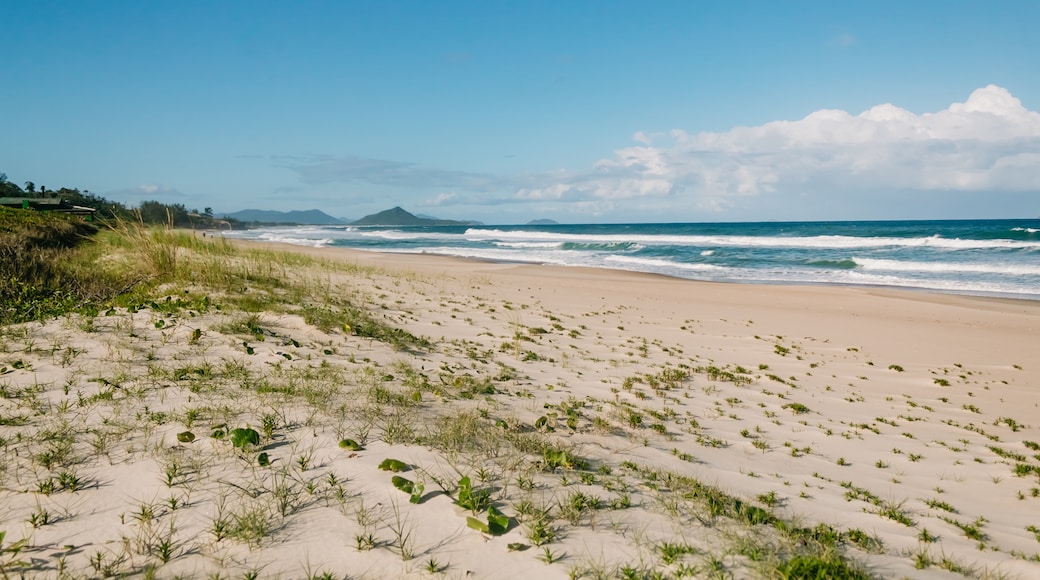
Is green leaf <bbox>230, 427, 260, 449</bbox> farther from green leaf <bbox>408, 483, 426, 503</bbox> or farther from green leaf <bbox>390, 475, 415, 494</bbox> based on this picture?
green leaf <bbox>408, 483, 426, 503</bbox>

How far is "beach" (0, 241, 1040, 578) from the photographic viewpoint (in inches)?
103

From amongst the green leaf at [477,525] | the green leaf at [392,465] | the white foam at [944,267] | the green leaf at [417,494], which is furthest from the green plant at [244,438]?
the white foam at [944,267]

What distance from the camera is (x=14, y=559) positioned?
7.72ft

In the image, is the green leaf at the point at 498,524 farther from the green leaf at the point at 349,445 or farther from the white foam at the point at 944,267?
the white foam at the point at 944,267

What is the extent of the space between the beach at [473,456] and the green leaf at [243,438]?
5cm

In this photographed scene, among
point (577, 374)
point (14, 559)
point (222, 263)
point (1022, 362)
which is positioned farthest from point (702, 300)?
point (14, 559)

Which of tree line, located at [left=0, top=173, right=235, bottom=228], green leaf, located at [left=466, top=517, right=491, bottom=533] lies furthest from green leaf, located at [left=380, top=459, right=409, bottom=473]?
tree line, located at [left=0, top=173, right=235, bottom=228]

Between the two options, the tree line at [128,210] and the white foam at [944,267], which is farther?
the white foam at [944,267]

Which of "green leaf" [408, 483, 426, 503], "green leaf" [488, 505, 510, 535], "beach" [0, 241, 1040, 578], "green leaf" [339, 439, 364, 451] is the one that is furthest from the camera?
"green leaf" [339, 439, 364, 451]

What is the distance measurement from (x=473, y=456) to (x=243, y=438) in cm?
145

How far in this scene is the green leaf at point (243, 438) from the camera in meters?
3.33

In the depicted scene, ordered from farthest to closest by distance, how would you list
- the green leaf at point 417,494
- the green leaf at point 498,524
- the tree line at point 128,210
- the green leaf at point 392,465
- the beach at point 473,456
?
the tree line at point 128,210
the green leaf at point 392,465
the green leaf at point 417,494
the green leaf at point 498,524
the beach at point 473,456

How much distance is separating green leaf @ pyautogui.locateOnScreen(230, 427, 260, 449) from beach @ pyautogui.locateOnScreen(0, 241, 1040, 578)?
0.05 metres

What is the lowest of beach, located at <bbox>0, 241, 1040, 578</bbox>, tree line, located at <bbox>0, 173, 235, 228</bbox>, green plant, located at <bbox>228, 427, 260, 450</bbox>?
beach, located at <bbox>0, 241, 1040, 578</bbox>
